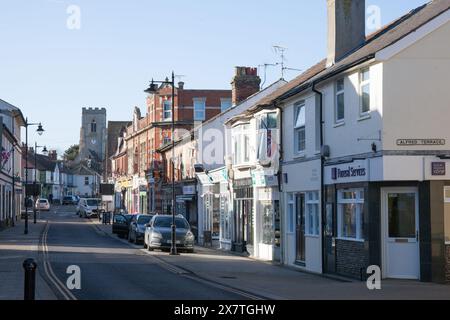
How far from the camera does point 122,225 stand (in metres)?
47.8

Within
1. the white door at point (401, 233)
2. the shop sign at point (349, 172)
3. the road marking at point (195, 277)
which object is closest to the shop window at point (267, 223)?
the road marking at point (195, 277)

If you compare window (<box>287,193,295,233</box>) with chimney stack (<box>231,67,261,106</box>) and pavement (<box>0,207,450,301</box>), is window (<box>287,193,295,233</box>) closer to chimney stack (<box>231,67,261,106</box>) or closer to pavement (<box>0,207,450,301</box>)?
pavement (<box>0,207,450,301</box>)

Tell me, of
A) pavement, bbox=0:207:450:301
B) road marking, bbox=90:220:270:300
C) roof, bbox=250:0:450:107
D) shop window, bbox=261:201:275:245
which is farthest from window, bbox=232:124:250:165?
roof, bbox=250:0:450:107

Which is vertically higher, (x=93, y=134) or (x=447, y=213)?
(x=93, y=134)

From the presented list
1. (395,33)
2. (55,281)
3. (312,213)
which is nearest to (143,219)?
(312,213)

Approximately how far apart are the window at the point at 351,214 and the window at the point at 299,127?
407 cm

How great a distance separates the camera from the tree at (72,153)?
176 metres

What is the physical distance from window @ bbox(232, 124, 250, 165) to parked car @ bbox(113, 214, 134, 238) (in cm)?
1350

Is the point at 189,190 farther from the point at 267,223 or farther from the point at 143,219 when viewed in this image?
the point at 267,223

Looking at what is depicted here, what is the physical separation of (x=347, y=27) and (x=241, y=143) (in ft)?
30.6

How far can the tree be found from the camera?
176 m

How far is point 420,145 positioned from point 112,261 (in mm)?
12780

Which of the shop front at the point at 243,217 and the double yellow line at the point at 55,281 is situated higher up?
the shop front at the point at 243,217

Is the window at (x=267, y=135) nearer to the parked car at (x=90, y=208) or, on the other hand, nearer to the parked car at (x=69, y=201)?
the parked car at (x=90, y=208)
